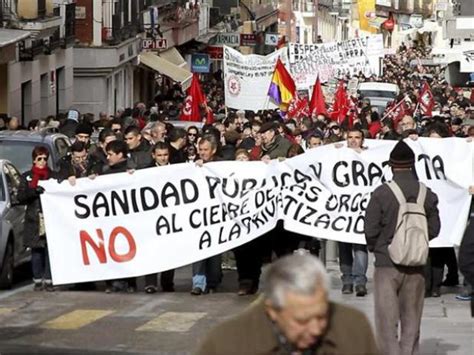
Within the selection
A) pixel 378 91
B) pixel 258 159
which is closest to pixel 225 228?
pixel 258 159

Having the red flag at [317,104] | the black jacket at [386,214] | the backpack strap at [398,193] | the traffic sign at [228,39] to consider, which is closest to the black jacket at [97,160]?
the black jacket at [386,214]

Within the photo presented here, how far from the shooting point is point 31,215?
16.0 meters

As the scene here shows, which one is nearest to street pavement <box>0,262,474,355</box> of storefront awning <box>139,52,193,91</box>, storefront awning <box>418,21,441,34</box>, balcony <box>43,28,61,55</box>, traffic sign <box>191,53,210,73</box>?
balcony <box>43,28,61,55</box>

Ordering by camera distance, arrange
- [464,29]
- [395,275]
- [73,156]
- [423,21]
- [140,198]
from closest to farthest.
→ [395,275]
[140,198]
[73,156]
[464,29]
[423,21]

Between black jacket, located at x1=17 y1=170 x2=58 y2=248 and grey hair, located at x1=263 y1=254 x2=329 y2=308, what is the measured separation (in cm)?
1060

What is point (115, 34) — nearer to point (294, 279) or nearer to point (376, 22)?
point (294, 279)

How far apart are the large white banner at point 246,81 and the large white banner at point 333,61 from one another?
3.41 m

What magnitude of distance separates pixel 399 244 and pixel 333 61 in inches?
1248

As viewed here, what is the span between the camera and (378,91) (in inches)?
2221

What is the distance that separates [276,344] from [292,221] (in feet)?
33.8

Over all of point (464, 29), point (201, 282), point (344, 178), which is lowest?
point (201, 282)

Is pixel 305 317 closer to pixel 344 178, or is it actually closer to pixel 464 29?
pixel 344 178

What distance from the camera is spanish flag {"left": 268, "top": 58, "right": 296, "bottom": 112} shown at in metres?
32.8

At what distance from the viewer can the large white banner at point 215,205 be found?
15414 mm
